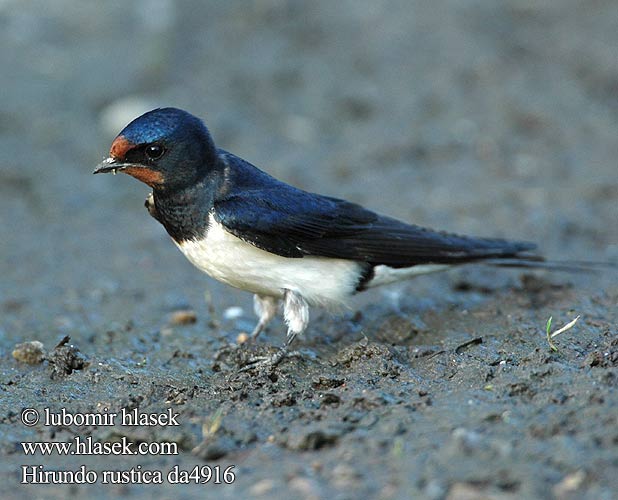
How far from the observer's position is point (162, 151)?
431 centimetres

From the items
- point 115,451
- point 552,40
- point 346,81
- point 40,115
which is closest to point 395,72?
point 346,81

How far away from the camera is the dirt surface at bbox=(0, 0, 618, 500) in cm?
323

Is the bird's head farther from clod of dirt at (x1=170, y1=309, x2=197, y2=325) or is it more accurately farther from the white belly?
clod of dirt at (x1=170, y1=309, x2=197, y2=325)

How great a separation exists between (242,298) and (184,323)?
0.61m

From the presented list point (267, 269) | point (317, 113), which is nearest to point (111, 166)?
point (267, 269)

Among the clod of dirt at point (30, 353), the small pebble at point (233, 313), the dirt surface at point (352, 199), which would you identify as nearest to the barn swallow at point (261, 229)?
the dirt surface at point (352, 199)

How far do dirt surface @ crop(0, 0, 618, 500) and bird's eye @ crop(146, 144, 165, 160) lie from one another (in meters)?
1.08

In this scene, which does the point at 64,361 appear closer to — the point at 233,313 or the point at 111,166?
the point at 111,166

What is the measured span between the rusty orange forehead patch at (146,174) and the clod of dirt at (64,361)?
0.96 m

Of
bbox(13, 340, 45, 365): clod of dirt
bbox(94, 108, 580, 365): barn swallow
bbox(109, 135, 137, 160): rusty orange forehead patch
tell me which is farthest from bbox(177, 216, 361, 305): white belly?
bbox(13, 340, 45, 365): clod of dirt

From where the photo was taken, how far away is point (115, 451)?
11.6 ft

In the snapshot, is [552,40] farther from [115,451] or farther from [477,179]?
[115,451]

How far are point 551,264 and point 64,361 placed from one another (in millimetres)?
3040

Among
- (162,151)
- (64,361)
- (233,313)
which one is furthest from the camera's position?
(233,313)
